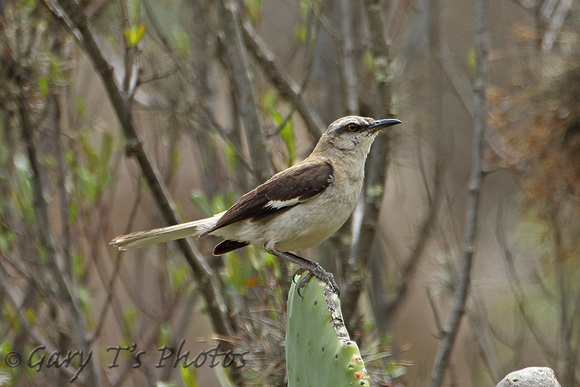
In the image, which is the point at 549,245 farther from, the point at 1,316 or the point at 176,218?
the point at 1,316

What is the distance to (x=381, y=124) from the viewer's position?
3.66 metres

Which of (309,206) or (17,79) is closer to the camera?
(309,206)

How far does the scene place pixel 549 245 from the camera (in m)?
5.30

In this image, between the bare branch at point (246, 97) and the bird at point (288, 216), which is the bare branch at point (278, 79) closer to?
the bare branch at point (246, 97)

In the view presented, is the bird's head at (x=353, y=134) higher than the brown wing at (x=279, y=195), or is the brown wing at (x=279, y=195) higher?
the bird's head at (x=353, y=134)

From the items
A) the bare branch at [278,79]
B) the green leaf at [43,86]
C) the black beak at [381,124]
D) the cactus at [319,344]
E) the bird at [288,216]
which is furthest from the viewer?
the bare branch at [278,79]

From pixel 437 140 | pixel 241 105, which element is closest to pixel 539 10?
pixel 437 140

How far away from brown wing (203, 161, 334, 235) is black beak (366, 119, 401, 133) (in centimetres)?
43

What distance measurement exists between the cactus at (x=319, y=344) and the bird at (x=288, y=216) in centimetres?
64

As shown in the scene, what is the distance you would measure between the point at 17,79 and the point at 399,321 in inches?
347

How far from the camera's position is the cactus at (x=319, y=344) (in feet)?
6.81

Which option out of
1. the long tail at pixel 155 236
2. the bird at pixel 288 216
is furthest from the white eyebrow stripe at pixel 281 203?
the long tail at pixel 155 236

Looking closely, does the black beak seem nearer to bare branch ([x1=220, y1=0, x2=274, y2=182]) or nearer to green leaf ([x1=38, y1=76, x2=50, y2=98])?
bare branch ([x1=220, y1=0, x2=274, y2=182])

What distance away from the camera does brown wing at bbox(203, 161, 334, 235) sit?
134 inches
